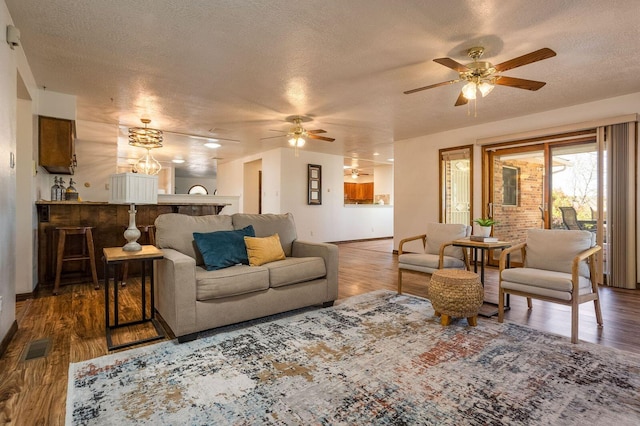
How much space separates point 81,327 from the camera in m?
2.75

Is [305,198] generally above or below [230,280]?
above

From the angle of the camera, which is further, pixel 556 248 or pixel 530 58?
pixel 556 248

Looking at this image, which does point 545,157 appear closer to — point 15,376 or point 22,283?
point 15,376

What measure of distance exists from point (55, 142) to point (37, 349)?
2790 mm

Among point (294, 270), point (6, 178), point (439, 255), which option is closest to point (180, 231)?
point (294, 270)

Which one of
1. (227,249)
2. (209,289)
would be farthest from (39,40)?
(209,289)

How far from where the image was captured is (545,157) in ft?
16.4

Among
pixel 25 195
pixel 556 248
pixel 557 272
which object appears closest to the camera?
pixel 557 272

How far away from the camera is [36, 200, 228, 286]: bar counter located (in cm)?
409

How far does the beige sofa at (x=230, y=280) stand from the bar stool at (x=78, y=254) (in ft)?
5.50

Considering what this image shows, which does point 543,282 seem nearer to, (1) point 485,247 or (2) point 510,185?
(1) point 485,247

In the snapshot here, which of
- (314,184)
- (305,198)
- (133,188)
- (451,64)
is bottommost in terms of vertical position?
(133,188)

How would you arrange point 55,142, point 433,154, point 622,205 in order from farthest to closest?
point 433,154
point 622,205
point 55,142

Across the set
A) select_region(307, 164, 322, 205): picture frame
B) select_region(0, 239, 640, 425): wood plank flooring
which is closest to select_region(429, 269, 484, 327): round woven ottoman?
select_region(0, 239, 640, 425): wood plank flooring
